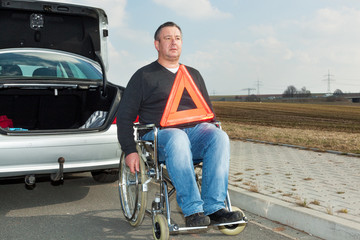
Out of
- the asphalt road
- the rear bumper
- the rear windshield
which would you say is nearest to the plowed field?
the asphalt road

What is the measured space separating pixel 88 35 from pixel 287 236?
3424 millimetres

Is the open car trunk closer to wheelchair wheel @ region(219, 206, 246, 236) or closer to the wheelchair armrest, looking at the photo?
the wheelchair armrest

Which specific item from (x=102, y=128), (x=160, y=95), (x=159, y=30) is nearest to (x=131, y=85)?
(x=160, y=95)

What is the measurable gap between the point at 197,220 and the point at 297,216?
1294 millimetres

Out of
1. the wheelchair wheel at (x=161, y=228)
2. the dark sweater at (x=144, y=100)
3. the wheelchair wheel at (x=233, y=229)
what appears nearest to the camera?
the wheelchair wheel at (x=161, y=228)

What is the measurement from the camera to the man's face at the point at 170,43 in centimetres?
376

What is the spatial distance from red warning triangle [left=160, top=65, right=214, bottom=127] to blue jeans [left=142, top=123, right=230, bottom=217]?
14cm

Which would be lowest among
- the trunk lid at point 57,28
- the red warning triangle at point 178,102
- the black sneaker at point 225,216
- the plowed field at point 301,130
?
the plowed field at point 301,130

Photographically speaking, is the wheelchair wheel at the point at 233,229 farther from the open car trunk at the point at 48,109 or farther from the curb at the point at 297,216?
the open car trunk at the point at 48,109

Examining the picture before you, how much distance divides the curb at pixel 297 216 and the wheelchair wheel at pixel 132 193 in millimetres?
1265

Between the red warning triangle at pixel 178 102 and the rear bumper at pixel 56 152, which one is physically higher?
the red warning triangle at pixel 178 102

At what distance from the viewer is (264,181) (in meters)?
5.47

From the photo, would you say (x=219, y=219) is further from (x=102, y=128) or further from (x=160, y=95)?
(x=102, y=128)

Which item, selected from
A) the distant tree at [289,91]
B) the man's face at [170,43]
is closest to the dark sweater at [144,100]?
the man's face at [170,43]
